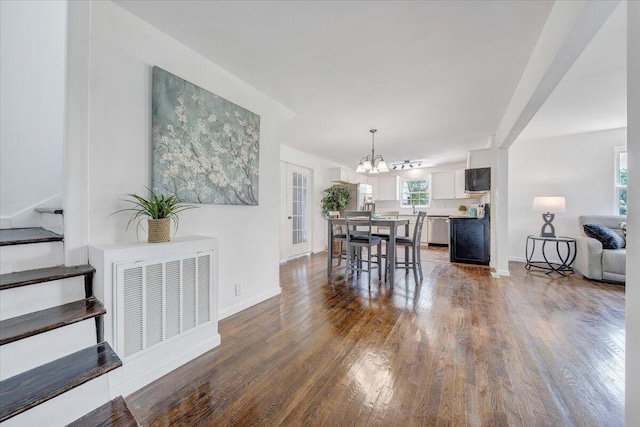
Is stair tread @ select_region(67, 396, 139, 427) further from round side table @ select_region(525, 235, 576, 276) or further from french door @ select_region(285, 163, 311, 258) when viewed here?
round side table @ select_region(525, 235, 576, 276)

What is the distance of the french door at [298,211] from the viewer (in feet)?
17.3

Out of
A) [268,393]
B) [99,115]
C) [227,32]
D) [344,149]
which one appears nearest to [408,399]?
[268,393]

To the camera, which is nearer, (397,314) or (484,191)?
(397,314)

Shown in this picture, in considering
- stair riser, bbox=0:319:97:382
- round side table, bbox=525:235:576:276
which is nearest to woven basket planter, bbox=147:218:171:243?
stair riser, bbox=0:319:97:382

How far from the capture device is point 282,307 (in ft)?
8.63

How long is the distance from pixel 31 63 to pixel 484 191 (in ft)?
19.6

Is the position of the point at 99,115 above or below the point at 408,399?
above

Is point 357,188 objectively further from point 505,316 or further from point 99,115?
point 99,115

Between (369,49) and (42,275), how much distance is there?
8.76 feet

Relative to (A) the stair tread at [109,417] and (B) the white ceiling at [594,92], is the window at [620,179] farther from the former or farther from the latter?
(A) the stair tread at [109,417]

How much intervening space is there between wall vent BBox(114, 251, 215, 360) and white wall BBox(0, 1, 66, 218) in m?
1.42

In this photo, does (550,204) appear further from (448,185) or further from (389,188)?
(389,188)

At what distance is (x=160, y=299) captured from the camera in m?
1.58

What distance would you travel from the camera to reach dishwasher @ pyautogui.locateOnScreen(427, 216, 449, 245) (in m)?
6.84
